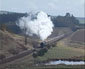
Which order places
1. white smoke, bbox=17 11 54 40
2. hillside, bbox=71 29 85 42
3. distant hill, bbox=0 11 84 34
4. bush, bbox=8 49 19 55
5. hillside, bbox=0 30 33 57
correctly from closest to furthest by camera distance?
hillside, bbox=0 30 33 57, bush, bbox=8 49 19 55, white smoke, bbox=17 11 54 40, hillside, bbox=71 29 85 42, distant hill, bbox=0 11 84 34

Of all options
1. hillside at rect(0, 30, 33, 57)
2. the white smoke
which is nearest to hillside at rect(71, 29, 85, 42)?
the white smoke

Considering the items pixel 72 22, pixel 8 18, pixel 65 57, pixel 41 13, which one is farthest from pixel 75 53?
pixel 72 22

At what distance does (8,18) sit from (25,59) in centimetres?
7581

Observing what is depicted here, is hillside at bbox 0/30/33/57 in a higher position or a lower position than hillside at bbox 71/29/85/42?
higher

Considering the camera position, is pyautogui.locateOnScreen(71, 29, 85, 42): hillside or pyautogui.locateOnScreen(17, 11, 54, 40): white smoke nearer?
pyautogui.locateOnScreen(17, 11, 54, 40): white smoke

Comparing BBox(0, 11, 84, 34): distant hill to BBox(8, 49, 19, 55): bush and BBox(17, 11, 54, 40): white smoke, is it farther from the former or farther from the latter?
BBox(8, 49, 19, 55): bush

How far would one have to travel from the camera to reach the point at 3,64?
46.6 m

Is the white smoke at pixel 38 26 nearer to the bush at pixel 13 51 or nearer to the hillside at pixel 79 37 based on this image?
the hillside at pixel 79 37

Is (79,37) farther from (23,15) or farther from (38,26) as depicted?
(23,15)

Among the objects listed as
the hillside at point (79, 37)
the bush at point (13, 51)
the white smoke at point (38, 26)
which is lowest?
the hillside at point (79, 37)

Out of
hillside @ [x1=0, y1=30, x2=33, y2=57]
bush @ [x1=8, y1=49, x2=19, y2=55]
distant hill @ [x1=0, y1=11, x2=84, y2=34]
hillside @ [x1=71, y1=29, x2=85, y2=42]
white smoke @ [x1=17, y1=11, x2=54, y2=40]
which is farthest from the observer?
distant hill @ [x1=0, y1=11, x2=84, y2=34]

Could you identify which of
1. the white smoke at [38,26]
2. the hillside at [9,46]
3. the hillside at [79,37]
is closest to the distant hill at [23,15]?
the white smoke at [38,26]

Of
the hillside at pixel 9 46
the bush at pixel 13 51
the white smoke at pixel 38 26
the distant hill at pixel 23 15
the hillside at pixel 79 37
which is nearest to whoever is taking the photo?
the hillside at pixel 9 46

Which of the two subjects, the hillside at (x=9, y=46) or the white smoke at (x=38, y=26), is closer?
the hillside at (x=9, y=46)
